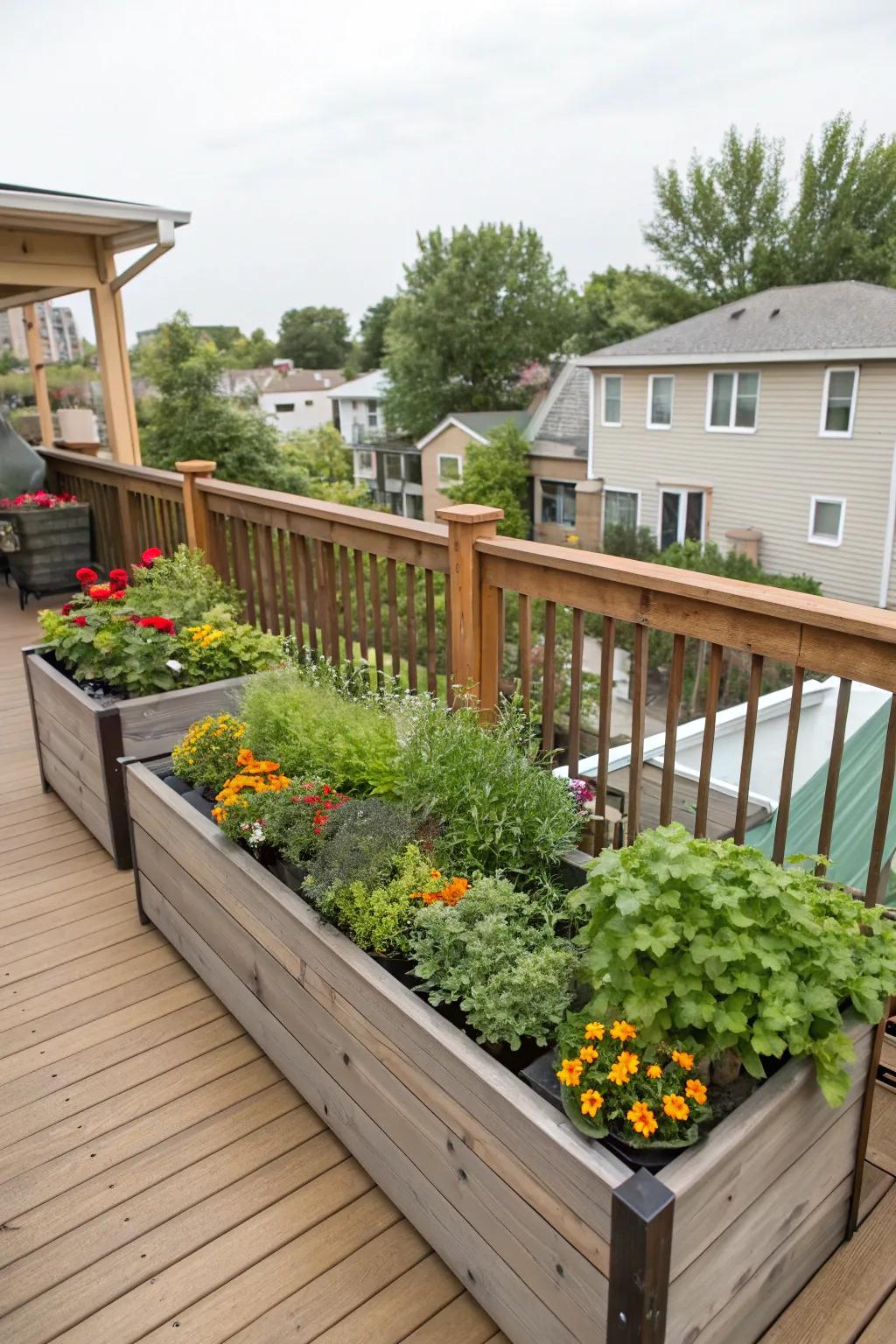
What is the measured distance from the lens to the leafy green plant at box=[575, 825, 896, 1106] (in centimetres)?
128

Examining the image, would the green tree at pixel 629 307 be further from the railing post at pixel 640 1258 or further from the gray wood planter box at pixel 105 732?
the railing post at pixel 640 1258

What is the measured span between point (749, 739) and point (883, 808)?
0.29 metres

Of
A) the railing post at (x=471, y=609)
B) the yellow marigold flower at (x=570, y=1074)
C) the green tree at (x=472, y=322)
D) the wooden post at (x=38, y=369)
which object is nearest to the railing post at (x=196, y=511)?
the railing post at (x=471, y=609)

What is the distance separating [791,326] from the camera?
55.2ft

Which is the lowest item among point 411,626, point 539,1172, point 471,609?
point 539,1172

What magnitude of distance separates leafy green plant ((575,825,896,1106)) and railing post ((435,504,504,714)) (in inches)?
48.3

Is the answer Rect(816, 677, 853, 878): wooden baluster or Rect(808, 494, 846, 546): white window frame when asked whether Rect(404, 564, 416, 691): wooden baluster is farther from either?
Rect(808, 494, 846, 546): white window frame

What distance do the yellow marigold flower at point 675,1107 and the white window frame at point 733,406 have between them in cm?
1793

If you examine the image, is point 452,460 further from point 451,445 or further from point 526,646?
point 526,646

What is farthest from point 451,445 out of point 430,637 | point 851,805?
point 430,637

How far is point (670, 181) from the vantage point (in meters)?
28.2

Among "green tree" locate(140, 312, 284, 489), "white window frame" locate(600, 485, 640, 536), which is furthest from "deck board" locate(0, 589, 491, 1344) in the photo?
"green tree" locate(140, 312, 284, 489)

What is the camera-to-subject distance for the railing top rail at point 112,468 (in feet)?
14.9

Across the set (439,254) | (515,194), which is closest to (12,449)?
(439,254)
